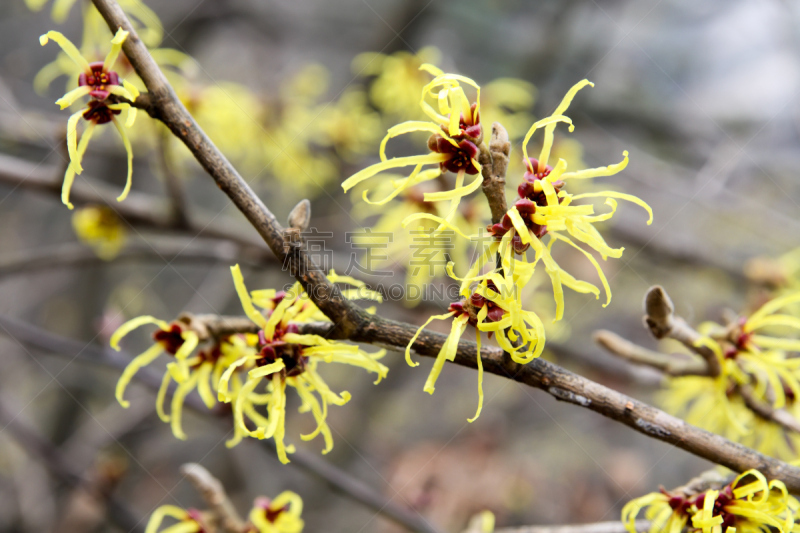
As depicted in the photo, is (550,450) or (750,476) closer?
(750,476)

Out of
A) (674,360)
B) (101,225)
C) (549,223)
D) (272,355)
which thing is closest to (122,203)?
(101,225)

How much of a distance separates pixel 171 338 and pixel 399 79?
1.50 meters

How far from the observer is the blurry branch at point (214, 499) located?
90 cm

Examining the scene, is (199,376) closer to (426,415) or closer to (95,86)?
(95,86)

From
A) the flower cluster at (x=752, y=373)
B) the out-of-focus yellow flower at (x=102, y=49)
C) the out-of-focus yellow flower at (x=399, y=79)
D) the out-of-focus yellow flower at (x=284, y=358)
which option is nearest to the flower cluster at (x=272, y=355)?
the out-of-focus yellow flower at (x=284, y=358)

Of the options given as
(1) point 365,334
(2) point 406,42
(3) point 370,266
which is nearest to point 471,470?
(3) point 370,266

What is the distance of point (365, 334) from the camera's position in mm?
669

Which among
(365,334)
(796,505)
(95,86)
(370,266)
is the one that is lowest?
(370,266)

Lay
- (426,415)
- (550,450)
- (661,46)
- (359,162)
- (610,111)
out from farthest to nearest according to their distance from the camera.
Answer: (426,415)
(550,450)
(661,46)
(610,111)
(359,162)

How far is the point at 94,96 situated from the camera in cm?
69

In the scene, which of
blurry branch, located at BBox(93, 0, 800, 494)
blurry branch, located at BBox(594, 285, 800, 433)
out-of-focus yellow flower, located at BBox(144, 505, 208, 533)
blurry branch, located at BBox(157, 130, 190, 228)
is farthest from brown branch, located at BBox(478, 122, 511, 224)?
blurry branch, located at BBox(157, 130, 190, 228)

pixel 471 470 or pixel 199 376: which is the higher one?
pixel 199 376

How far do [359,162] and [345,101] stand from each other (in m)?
0.29

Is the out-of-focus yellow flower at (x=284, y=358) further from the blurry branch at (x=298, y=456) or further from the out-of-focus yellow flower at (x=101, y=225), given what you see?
the out-of-focus yellow flower at (x=101, y=225)
